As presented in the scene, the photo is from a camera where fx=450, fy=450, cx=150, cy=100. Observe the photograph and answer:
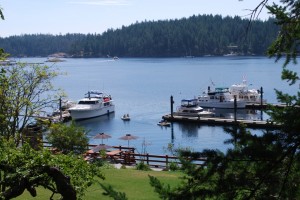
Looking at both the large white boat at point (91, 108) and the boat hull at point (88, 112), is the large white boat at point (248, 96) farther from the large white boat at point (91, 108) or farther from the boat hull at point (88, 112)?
the boat hull at point (88, 112)

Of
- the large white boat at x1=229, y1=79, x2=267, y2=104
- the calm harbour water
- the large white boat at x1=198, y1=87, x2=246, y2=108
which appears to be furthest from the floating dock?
the large white boat at x1=229, y1=79, x2=267, y2=104

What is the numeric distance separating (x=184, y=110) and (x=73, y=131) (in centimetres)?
3900

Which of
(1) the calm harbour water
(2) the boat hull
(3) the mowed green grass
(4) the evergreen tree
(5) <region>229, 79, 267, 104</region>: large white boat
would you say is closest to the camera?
(4) the evergreen tree

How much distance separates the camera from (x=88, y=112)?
6825cm

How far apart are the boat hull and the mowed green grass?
44305 mm

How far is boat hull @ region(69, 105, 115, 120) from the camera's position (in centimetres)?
6731

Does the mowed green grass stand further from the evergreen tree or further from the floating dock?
the floating dock

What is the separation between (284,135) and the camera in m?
4.71

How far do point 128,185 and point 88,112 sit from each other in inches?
1939

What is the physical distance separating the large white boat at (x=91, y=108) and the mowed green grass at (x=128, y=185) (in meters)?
44.4

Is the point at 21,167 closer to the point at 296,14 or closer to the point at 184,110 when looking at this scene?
the point at 296,14

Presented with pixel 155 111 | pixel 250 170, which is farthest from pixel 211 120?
pixel 250 170

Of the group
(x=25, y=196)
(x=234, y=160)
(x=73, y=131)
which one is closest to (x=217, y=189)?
(x=234, y=160)

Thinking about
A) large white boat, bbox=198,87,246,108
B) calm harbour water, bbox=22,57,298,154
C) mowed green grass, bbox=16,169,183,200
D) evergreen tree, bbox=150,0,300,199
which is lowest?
calm harbour water, bbox=22,57,298,154
